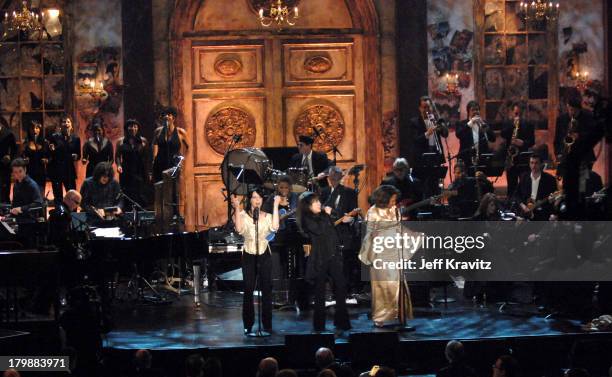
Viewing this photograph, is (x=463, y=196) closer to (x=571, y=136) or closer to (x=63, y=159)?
(x=571, y=136)

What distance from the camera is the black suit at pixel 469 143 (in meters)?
15.5

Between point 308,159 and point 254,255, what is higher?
point 308,159

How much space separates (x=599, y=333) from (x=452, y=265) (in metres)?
2.95

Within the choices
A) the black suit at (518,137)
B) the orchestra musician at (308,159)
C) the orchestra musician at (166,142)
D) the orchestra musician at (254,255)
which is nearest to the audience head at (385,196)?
the orchestra musician at (254,255)

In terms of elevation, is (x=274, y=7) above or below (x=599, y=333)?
above

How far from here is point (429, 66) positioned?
17.5 m

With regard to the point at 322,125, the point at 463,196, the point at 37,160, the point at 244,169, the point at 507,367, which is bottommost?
the point at 507,367

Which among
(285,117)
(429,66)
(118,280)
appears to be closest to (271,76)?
(285,117)

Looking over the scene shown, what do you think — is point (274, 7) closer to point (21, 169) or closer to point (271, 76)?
point (271, 76)

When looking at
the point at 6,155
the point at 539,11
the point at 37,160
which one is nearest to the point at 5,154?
the point at 6,155

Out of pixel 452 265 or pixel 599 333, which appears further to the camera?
pixel 452 265

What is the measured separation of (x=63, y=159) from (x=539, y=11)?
25.9 ft

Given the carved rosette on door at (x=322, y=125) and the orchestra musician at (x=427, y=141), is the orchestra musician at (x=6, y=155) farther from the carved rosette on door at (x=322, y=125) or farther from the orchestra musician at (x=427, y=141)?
the orchestra musician at (x=427, y=141)

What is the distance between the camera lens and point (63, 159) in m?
16.1
